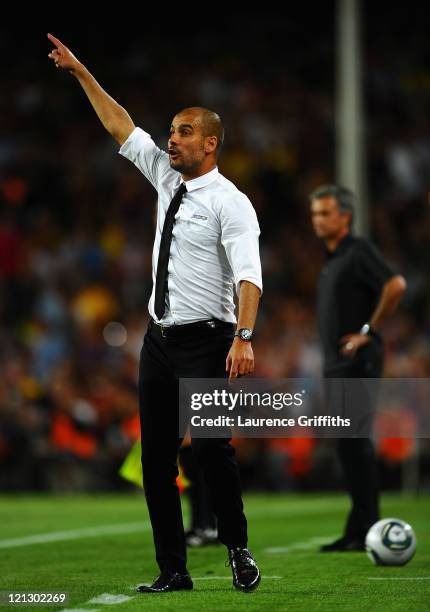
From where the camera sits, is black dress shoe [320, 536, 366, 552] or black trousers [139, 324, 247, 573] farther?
black dress shoe [320, 536, 366, 552]

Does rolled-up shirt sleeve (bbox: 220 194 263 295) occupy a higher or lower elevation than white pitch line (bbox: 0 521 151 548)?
higher

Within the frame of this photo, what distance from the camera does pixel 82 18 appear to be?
23.3 meters

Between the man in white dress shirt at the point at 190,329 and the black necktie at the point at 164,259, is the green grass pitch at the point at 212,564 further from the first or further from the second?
the black necktie at the point at 164,259

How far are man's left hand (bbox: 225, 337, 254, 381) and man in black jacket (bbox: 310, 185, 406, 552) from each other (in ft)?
9.08

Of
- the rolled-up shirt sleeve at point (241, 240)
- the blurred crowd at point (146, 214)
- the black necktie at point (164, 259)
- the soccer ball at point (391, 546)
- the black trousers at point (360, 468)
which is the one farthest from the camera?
the blurred crowd at point (146, 214)

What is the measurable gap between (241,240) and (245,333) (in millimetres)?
449

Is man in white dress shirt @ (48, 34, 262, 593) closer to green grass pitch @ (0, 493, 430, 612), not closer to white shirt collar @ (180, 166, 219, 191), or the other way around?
white shirt collar @ (180, 166, 219, 191)

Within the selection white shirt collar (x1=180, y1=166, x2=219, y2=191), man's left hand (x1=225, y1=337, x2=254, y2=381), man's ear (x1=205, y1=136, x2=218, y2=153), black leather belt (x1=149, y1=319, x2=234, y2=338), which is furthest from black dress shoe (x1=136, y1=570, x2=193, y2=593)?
man's ear (x1=205, y1=136, x2=218, y2=153)

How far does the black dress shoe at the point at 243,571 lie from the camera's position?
6.27m

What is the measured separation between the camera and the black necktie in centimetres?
645

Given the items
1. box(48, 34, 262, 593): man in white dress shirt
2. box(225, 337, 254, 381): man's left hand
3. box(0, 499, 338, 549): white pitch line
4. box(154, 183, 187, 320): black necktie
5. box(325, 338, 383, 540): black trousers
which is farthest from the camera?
box(0, 499, 338, 549): white pitch line

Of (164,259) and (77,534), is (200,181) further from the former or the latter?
(77,534)

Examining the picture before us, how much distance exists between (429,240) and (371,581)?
39.9ft

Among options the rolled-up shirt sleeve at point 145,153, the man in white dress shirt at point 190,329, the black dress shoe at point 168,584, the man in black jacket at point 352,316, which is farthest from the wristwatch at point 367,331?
the black dress shoe at point 168,584
